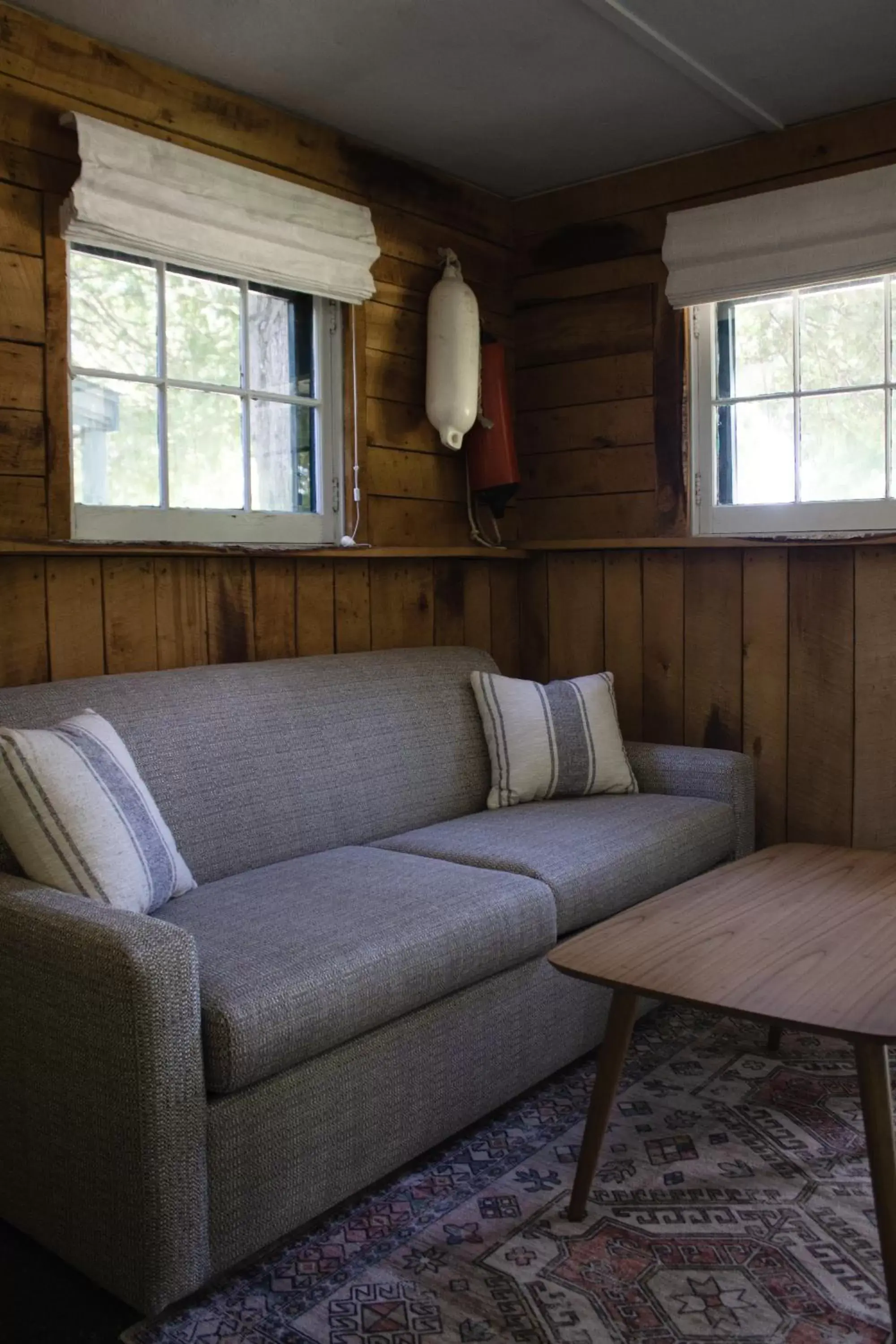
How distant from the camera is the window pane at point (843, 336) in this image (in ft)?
10.5

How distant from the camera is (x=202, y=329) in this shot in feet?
9.66

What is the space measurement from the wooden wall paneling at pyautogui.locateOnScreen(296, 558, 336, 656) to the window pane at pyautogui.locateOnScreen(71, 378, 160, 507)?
461 millimetres

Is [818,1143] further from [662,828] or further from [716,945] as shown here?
[662,828]

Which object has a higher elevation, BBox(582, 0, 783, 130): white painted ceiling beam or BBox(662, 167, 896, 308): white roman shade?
BBox(582, 0, 783, 130): white painted ceiling beam

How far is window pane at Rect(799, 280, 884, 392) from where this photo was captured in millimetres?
3199

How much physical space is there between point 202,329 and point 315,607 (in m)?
0.76

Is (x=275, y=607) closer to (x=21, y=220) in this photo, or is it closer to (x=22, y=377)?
(x=22, y=377)

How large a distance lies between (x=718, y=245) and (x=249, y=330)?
1.34m

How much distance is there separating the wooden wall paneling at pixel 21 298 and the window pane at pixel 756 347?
75.5 inches

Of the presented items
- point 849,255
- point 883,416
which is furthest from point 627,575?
point 849,255

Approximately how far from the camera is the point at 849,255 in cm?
310

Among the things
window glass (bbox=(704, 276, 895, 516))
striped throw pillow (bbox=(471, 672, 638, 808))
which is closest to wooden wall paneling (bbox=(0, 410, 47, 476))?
striped throw pillow (bbox=(471, 672, 638, 808))

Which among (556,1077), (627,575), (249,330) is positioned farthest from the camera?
(627,575)

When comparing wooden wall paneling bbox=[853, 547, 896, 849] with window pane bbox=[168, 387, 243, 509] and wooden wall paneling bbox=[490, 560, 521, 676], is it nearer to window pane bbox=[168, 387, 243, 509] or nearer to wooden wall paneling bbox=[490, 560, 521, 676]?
wooden wall paneling bbox=[490, 560, 521, 676]
